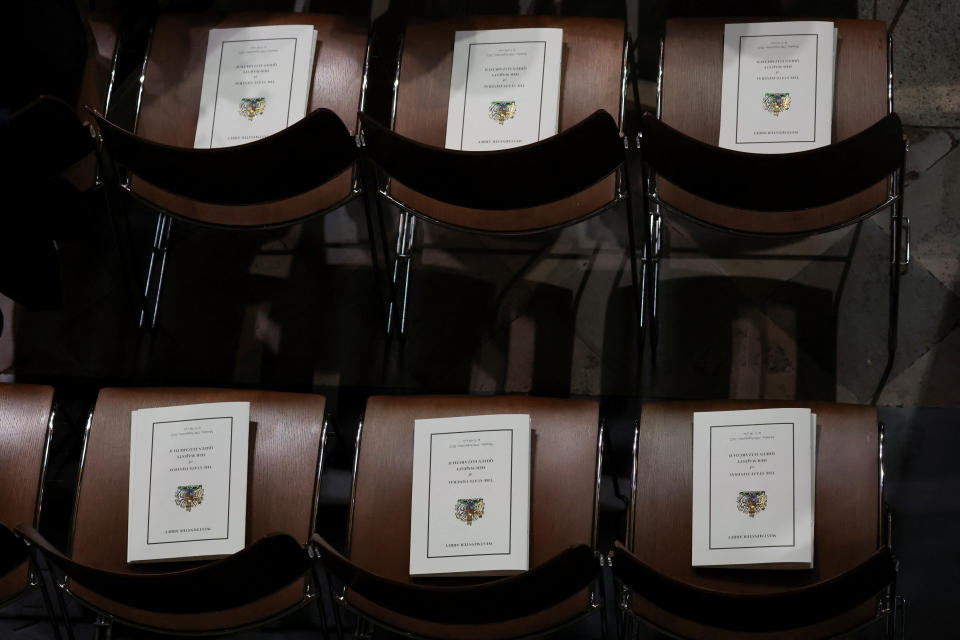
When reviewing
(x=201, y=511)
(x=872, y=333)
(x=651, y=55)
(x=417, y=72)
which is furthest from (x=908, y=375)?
(x=201, y=511)

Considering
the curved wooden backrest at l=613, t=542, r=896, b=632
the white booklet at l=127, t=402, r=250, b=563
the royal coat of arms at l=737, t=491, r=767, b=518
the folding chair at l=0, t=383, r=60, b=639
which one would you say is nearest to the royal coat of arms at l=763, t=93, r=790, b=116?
the royal coat of arms at l=737, t=491, r=767, b=518

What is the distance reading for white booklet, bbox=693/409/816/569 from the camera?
329 centimetres

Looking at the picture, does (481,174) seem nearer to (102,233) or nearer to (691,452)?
(691,452)

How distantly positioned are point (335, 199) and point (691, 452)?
Answer: 4.19ft

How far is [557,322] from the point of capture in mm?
4246

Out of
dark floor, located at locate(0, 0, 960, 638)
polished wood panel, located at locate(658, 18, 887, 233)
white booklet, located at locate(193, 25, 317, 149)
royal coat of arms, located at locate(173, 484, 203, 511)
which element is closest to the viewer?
royal coat of arms, located at locate(173, 484, 203, 511)

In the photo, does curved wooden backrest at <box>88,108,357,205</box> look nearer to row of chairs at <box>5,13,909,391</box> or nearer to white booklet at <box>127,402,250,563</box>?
row of chairs at <box>5,13,909,391</box>

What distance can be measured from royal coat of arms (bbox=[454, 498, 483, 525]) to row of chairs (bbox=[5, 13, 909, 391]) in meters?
0.80

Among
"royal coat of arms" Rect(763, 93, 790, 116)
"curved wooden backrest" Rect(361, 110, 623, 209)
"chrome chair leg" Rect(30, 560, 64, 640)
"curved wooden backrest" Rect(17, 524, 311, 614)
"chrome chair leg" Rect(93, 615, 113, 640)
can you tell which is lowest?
"chrome chair leg" Rect(93, 615, 113, 640)

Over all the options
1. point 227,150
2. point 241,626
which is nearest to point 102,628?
point 241,626

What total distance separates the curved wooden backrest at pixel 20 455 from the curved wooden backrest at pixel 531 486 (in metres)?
→ 0.96

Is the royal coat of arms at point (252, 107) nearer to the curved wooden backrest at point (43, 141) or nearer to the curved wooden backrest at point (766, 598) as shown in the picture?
the curved wooden backrest at point (43, 141)

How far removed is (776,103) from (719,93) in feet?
0.66

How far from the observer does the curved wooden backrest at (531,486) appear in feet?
11.0
